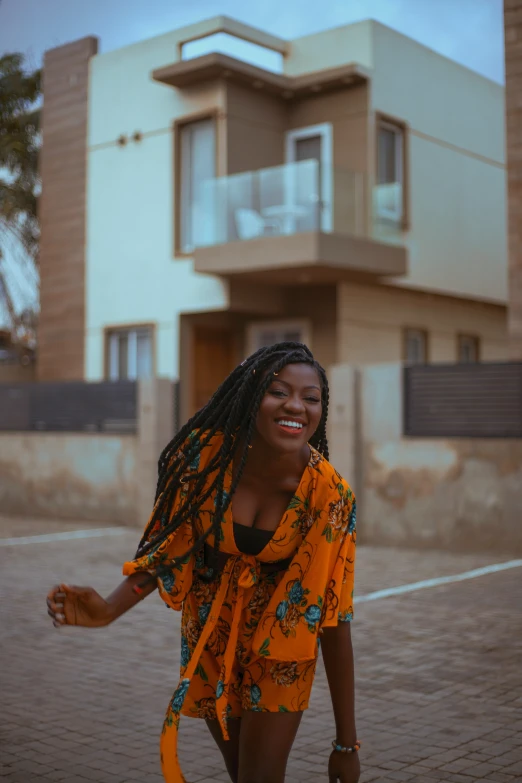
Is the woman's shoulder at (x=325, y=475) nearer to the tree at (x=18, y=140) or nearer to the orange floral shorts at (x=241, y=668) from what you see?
the orange floral shorts at (x=241, y=668)

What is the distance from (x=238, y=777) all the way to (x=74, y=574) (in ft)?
26.0

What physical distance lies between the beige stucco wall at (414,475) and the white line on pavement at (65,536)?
3.54 m

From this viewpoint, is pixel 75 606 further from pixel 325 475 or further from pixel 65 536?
pixel 65 536

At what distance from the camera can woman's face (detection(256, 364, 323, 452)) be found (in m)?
3.25

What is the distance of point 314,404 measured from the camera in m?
3.33

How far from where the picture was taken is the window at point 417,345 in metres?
20.9

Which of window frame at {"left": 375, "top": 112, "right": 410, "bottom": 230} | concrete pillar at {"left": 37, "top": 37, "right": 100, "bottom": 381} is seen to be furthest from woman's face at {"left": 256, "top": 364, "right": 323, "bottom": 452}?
concrete pillar at {"left": 37, "top": 37, "right": 100, "bottom": 381}

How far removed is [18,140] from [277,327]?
9551mm

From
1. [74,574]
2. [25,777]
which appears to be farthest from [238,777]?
[74,574]

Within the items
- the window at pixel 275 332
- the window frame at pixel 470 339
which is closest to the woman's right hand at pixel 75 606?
the window at pixel 275 332

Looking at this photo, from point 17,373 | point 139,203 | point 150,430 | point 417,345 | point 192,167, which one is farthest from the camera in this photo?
point 17,373

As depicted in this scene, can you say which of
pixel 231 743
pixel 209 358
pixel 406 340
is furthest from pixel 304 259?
pixel 231 743

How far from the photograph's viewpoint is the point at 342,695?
10.4 ft

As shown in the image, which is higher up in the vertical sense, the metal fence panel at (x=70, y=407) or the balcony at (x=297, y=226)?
the balcony at (x=297, y=226)
